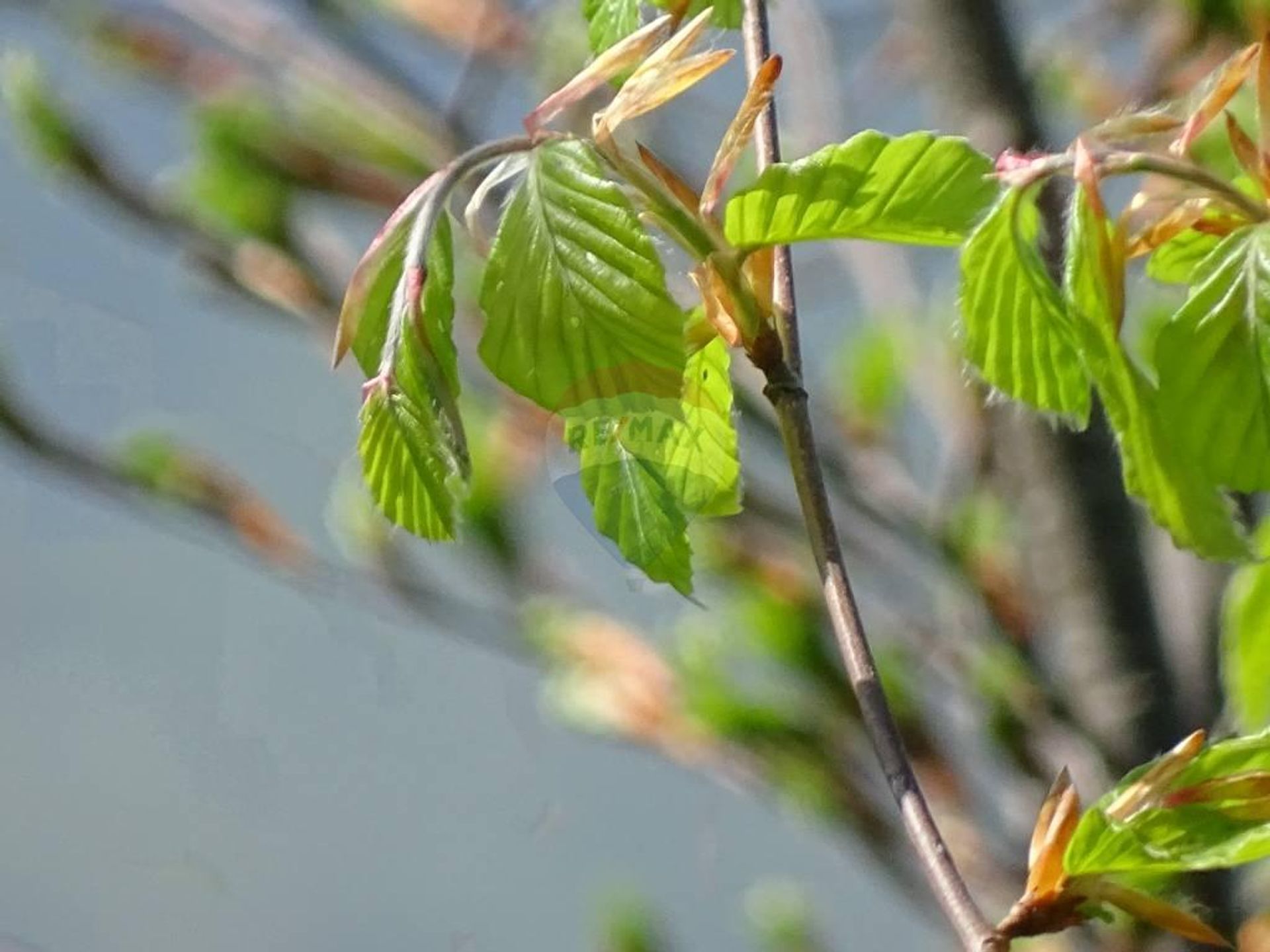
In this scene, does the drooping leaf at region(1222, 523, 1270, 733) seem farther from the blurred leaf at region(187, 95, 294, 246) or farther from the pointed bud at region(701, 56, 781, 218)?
the blurred leaf at region(187, 95, 294, 246)

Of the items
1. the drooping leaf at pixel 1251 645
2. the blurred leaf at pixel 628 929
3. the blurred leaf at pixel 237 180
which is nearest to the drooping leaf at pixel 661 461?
the drooping leaf at pixel 1251 645

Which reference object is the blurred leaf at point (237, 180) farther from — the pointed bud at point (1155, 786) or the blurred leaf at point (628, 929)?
the pointed bud at point (1155, 786)

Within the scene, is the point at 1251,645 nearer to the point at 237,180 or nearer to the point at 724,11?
the point at 724,11

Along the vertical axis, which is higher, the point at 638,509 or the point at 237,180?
the point at 237,180

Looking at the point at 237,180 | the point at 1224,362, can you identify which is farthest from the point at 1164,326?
the point at 237,180

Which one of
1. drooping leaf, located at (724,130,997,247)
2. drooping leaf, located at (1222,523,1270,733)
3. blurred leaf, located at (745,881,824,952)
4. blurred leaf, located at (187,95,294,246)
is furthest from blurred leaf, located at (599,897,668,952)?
drooping leaf, located at (724,130,997,247)
